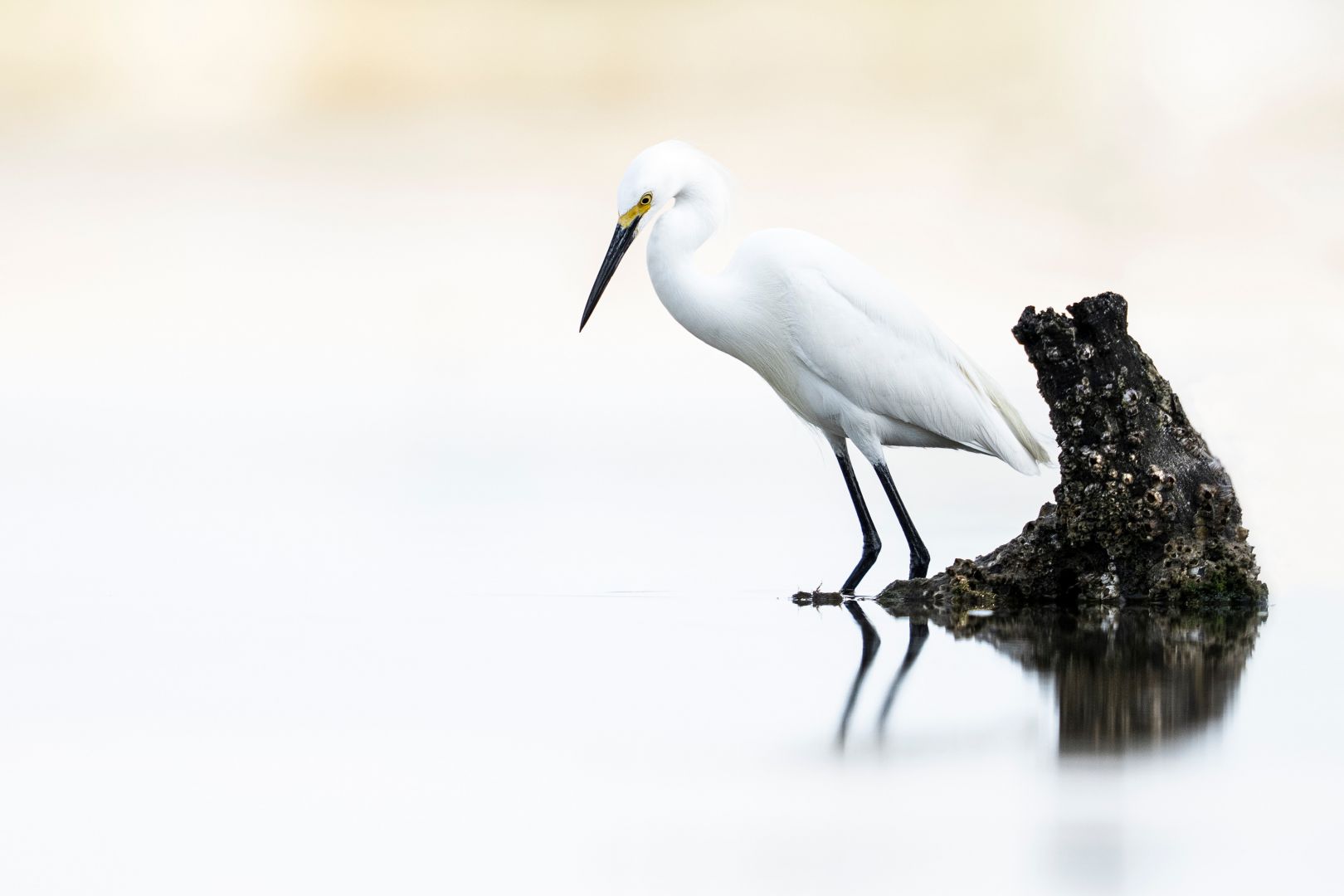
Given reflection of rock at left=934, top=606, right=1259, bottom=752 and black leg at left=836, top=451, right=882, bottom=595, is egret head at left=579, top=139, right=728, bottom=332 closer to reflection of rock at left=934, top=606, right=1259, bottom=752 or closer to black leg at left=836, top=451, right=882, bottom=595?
black leg at left=836, top=451, right=882, bottom=595

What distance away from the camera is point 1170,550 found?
6867 mm

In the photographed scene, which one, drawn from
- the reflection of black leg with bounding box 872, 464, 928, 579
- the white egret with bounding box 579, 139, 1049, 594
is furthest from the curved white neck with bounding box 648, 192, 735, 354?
the reflection of black leg with bounding box 872, 464, 928, 579

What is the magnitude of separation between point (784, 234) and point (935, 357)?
0.98 meters

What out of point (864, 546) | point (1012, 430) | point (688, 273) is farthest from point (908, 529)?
point (688, 273)

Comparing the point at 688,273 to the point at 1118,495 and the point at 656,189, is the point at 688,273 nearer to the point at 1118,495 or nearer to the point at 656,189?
the point at 656,189

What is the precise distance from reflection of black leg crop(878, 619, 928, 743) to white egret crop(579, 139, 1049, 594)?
123 centimetres

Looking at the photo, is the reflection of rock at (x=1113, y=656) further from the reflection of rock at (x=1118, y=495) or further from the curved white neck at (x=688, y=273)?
the curved white neck at (x=688, y=273)

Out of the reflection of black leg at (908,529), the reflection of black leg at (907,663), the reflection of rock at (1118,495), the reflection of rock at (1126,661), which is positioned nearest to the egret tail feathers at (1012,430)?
the reflection of black leg at (908,529)

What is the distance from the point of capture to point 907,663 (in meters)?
5.48

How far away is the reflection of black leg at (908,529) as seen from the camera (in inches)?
300

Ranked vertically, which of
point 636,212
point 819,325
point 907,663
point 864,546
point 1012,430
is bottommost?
point 907,663

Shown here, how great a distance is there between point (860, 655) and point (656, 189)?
2.81 metres

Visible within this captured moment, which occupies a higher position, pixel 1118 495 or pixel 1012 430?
pixel 1012 430

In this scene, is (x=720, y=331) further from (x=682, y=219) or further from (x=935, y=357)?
(x=935, y=357)
